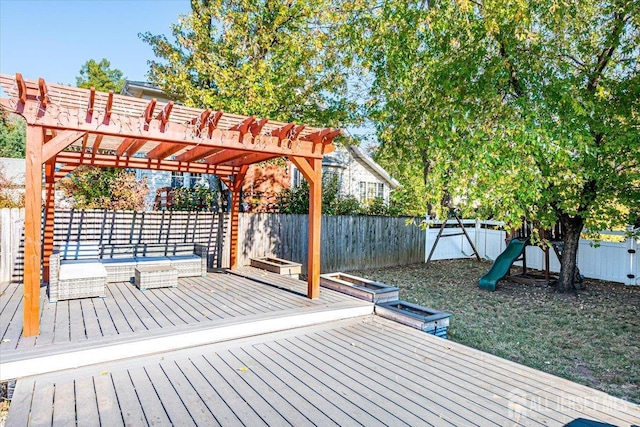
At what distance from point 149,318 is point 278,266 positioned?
3.36 m

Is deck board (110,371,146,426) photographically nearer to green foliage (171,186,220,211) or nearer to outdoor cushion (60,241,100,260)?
outdoor cushion (60,241,100,260)

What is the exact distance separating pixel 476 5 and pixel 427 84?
1.65m

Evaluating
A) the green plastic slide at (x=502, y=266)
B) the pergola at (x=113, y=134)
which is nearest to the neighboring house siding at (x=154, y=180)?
the pergola at (x=113, y=134)

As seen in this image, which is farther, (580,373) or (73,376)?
(580,373)

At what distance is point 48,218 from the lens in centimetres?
654

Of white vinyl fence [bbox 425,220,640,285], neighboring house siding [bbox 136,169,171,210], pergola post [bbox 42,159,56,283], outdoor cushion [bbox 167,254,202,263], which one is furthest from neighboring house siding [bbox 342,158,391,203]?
pergola post [bbox 42,159,56,283]

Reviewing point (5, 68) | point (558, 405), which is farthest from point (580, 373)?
point (5, 68)

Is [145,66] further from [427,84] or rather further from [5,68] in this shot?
[5,68]

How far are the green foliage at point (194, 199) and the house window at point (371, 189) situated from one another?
340 inches

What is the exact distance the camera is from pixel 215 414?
281 cm

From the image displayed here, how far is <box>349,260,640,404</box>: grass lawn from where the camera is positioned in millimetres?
4387

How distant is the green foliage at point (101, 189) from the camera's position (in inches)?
375

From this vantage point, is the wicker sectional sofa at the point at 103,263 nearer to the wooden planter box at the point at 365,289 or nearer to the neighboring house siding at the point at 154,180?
the wooden planter box at the point at 365,289

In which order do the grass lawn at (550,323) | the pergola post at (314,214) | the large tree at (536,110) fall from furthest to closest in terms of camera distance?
1. the large tree at (536,110)
2. the pergola post at (314,214)
3. the grass lawn at (550,323)
